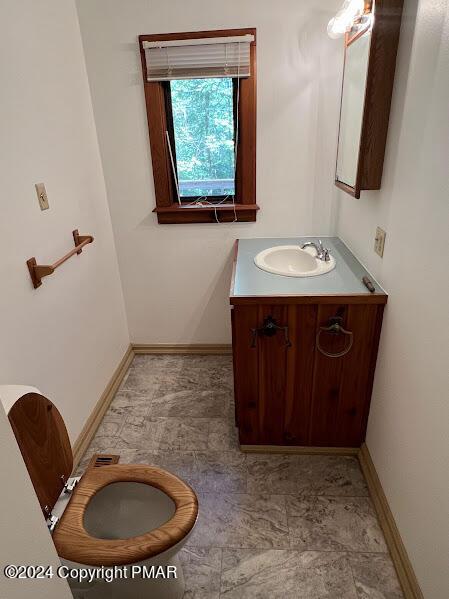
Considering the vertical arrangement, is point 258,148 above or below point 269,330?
above

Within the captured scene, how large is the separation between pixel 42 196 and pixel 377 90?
4.61ft

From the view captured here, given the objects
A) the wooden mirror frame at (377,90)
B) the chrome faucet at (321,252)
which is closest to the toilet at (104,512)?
the chrome faucet at (321,252)

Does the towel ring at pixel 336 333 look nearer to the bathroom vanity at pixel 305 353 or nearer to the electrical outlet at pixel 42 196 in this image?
the bathroom vanity at pixel 305 353

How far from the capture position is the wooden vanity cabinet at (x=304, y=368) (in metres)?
1.55

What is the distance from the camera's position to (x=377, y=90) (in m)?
1.37

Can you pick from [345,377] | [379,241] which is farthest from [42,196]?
Result: [345,377]

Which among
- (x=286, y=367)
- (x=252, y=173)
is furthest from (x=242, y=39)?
(x=286, y=367)

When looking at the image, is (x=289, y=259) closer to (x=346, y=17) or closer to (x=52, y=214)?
(x=346, y=17)

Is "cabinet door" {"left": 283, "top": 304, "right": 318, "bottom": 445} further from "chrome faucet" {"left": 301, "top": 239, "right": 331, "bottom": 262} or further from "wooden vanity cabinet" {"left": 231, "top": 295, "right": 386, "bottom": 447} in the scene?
"chrome faucet" {"left": 301, "top": 239, "right": 331, "bottom": 262}

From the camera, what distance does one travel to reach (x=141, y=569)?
1.07 meters

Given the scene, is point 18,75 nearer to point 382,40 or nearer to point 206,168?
point 206,168

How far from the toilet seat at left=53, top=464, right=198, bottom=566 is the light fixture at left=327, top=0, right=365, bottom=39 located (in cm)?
187

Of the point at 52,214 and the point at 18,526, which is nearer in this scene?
the point at 18,526

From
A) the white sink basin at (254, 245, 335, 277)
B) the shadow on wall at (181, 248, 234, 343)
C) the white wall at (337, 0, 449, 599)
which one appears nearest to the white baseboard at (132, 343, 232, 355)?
the shadow on wall at (181, 248, 234, 343)
